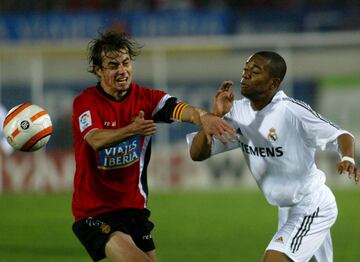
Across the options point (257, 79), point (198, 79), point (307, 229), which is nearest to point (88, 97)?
point (257, 79)

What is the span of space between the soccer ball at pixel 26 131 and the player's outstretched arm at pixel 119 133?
1.08 metres

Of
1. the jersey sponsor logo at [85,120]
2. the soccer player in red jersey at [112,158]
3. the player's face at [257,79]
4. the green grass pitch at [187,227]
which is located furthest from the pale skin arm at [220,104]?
the green grass pitch at [187,227]

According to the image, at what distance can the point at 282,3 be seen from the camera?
81.3 feet

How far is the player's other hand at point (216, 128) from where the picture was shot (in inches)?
242

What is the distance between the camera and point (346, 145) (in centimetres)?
630

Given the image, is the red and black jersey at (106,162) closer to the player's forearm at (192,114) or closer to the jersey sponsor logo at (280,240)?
the player's forearm at (192,114)

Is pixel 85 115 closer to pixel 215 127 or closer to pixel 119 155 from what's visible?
pixel 119 155

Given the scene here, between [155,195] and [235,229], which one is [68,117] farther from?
[235,229]

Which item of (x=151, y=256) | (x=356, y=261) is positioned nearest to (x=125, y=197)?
(x=151, y=256)

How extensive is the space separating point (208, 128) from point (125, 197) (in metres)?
0.89

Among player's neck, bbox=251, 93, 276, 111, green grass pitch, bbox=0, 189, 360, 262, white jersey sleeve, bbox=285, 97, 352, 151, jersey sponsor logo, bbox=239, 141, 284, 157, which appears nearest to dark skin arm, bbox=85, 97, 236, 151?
jersey sponsor logo, bbox=239, 141, 284, 157

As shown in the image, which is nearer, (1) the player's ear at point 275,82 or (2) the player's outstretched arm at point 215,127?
(2) the player's outstretched arm at point 215,127

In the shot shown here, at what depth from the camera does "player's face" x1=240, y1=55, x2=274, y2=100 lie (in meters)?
6.58

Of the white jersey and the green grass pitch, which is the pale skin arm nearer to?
the white jersey
